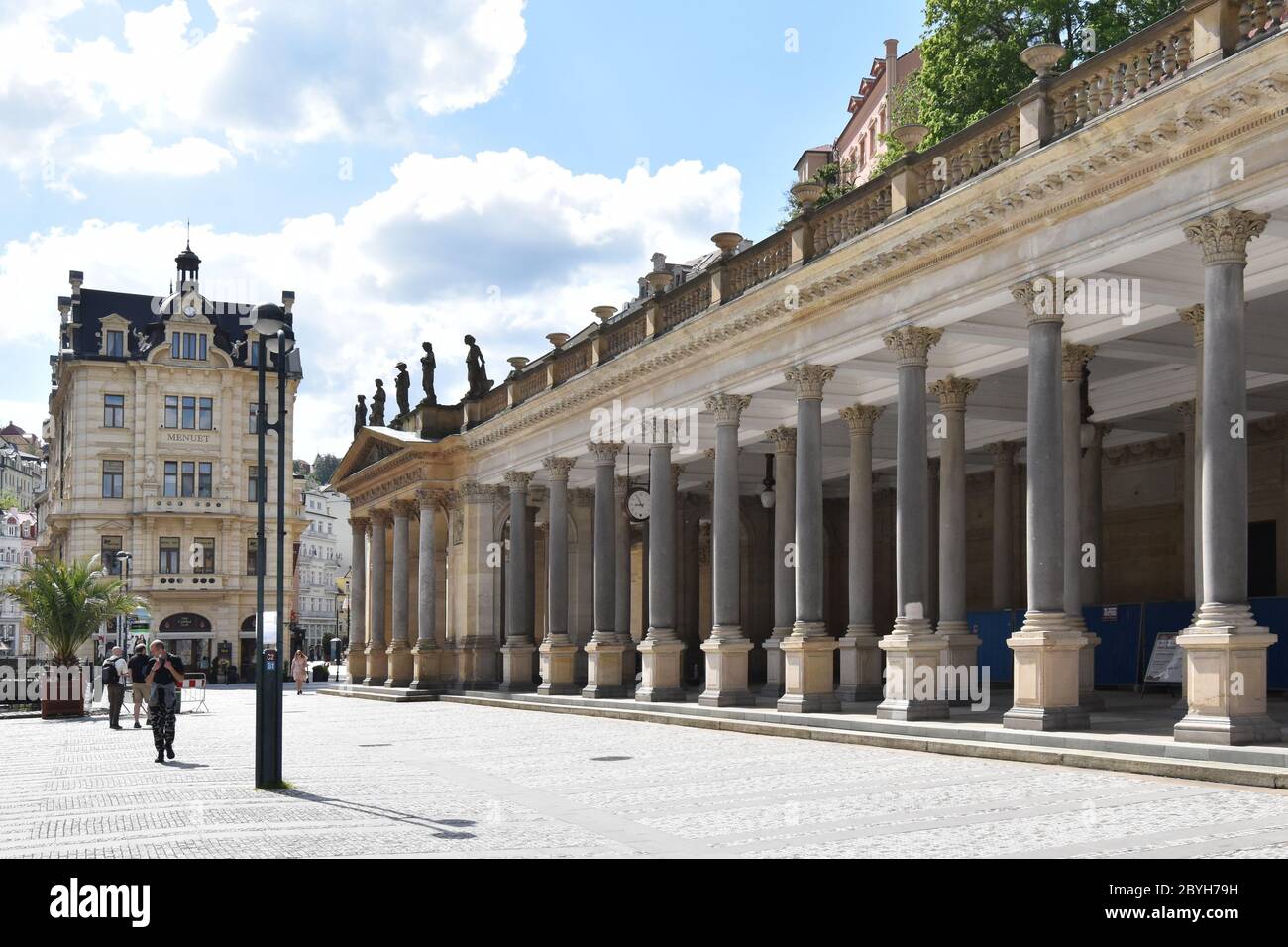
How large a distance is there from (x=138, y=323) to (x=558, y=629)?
55255 mm

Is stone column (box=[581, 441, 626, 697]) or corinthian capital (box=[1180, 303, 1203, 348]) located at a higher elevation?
corinthian capital (box=[1180, 303, 1203, 348])

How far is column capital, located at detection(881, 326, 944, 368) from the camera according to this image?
22406mm

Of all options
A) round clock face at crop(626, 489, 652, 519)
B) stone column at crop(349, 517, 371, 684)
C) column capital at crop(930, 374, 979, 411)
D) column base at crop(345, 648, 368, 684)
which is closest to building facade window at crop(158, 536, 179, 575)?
stone column at crop(349, 517, 371, 684)

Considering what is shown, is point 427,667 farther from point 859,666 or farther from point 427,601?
point 859,666

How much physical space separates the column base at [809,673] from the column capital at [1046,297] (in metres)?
7.56

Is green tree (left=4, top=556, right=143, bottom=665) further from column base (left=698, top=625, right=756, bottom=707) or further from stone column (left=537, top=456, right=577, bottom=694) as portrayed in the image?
column base (left=698, top=625, right=756, bottom=707)

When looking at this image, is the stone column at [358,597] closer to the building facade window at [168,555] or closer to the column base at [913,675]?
the building facade window at [168,555]

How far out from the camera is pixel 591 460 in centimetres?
3809

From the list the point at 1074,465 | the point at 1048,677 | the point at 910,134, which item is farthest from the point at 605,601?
the point at 1048,677

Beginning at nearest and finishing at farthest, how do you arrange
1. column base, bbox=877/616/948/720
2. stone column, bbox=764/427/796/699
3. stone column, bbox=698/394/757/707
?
column base, bbox=877/616/948/720
stone column, bbox=698/394/757/707
stone column, bbox=764/427/796/699

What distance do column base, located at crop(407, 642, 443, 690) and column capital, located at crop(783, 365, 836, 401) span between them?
2276cm

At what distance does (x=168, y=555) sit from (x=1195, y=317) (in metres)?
66.3

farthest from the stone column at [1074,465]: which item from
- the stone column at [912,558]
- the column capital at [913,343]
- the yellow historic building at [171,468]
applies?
the yellow historic building at [171,468]
